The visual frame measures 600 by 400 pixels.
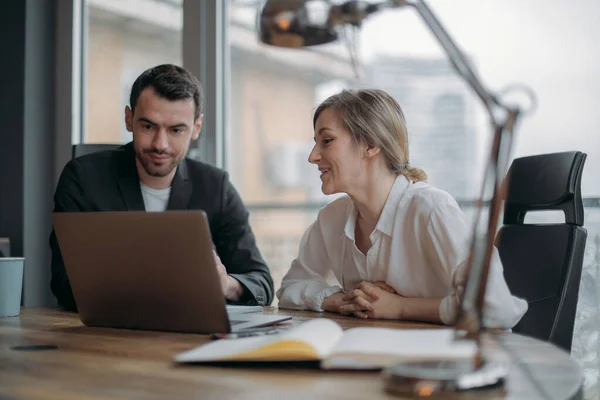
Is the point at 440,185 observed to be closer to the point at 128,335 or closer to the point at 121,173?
the point at 121,173

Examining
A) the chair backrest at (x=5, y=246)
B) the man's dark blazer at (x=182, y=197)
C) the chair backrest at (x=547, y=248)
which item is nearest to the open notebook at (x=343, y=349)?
the chair backrest at (x=547, y=248)

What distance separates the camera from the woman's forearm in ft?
5.03

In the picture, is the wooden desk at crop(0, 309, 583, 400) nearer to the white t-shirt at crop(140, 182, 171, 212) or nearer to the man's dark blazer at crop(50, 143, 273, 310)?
the man's dark blazer at crop(50, 143, 273, 310)

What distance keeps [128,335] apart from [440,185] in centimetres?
200

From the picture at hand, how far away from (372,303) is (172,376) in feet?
2.47

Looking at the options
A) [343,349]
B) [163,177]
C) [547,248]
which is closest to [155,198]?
[163,177]

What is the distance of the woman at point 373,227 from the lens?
5.39 feet

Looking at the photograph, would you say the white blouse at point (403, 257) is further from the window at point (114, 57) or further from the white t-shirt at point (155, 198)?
the window at point (114, 57)

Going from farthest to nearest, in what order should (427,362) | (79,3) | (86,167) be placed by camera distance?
1. (79,3)
2. (86,167)
3. (427,362)

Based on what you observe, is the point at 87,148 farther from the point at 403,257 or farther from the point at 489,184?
the point at 489,184

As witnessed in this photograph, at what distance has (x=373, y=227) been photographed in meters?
1.91

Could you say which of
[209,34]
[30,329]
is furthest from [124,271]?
[209,34]

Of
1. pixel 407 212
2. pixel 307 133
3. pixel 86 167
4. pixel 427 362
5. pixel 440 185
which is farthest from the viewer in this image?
pixel 307 133

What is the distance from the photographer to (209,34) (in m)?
3.31
